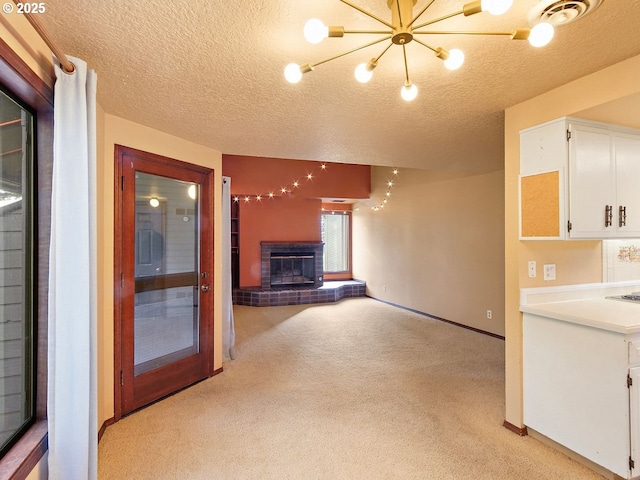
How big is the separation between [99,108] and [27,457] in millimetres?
2030

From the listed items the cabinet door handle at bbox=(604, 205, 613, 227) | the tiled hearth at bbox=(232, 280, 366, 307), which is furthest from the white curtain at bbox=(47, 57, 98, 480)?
the tiled hearth at bbox=(232, 280, 366, 307)

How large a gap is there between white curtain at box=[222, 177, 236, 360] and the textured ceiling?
0.88 m

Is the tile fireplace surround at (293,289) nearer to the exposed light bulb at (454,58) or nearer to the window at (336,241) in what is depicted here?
the window at (336,241)

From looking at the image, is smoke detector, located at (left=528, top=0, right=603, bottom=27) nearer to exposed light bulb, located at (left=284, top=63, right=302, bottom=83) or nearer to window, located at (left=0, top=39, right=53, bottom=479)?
exposed light bulb, located at (left=284, top=63, right=302, bottom=83)

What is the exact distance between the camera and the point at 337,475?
1989mm

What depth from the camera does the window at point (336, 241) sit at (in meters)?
8.48

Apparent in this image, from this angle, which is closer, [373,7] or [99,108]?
[373,7]

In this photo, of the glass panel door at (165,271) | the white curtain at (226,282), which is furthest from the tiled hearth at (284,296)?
the glass panel door at (165,271)

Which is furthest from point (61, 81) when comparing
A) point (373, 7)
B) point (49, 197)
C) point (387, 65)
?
point (387, 65)

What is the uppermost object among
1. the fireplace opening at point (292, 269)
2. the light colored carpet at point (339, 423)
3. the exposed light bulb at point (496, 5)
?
the exposed light bulb at point (496, 5)

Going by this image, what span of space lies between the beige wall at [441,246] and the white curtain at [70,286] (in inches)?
182

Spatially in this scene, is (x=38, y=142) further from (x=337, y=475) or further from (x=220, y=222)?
(x=337, y=475)

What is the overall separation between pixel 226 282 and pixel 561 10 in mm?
3402

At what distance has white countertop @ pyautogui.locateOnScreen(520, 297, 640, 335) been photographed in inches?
74.2
